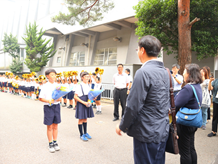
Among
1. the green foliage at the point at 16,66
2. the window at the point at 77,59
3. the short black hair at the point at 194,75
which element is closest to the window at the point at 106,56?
the window at the point at 77,59

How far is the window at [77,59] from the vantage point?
70.8 ft

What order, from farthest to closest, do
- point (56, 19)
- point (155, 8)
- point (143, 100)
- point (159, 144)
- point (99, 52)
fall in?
point (99, 52) < point (56, 19) < point (155, 8) < point (159, 144) < point (143, 100)

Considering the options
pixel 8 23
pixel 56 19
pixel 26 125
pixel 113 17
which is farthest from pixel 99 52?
pixel 8 23

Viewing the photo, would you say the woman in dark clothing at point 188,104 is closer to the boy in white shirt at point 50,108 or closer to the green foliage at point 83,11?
the boy in white shirt at point 50,108

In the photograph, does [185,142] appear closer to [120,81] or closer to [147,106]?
[147,106]

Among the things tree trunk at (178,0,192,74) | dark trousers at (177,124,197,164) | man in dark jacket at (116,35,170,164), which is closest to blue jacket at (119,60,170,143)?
man in dark jacket at (116,35,170,164)

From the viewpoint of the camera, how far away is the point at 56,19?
12.0 metres

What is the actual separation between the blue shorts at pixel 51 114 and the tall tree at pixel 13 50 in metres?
28.5

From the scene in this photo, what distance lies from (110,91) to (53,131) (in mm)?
8238

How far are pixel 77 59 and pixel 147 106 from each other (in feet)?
69.5

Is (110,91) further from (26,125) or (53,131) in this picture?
(53,131)

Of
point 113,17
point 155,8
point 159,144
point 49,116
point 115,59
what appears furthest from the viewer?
point 115,59

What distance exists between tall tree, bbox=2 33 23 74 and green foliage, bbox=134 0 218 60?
2612 centimetres

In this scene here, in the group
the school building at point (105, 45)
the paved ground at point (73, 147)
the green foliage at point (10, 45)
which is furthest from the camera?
the green foliage at point (10, 45)
